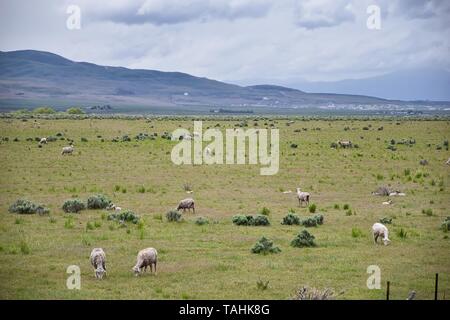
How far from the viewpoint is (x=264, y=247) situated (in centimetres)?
1906

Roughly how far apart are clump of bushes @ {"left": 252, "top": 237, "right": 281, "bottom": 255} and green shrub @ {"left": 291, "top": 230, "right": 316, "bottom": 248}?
99 cm

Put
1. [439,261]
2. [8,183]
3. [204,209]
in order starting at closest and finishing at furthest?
[439,261], [204,209], [8,183]

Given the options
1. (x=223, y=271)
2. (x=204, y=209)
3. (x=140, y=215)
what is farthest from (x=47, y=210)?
(x=223, y=271)

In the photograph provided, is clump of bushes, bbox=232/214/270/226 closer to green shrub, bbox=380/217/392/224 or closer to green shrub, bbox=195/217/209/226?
green shrub, bbox=195/217/209/226

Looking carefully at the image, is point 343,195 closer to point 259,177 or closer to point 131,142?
point 259,177

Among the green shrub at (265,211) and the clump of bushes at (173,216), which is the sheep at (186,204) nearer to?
the clump of bushes at (173,216)

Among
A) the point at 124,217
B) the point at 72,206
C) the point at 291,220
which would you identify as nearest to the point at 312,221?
the point at 291,220

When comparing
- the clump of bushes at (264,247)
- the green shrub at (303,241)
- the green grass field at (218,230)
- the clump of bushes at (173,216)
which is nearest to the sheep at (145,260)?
the green grass field at (218,230)

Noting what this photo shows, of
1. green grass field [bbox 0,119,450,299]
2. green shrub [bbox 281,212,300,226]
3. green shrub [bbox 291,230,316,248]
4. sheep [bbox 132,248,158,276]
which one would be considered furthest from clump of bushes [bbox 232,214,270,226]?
sheep [bbox 132,248,158,276]

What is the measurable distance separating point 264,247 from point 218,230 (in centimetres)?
360

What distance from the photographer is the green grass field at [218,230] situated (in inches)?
614

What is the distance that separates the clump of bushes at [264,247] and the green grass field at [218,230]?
0.83ft

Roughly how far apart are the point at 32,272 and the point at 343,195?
18.5m

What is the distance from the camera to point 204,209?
2683 cm
